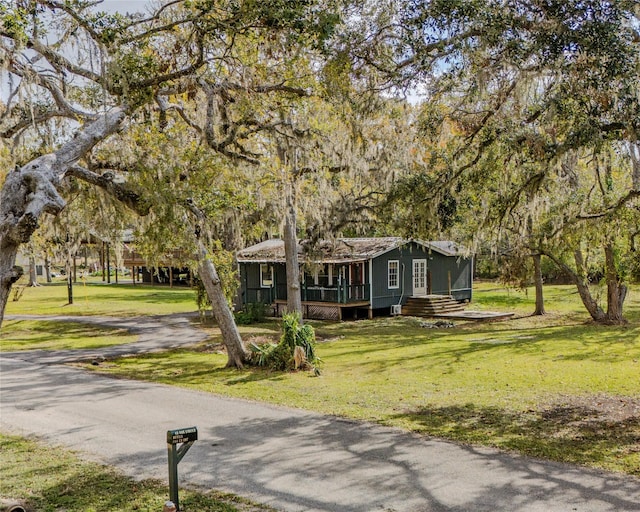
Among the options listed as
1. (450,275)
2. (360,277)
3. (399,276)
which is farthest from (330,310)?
(450,275)

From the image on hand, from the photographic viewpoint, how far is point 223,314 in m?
15.2

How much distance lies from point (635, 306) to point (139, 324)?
79.7ft

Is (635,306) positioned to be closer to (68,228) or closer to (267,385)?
(267,385)

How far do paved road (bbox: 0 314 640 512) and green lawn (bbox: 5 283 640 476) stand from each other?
2.54ft

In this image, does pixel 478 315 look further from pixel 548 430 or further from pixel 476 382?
pixel 548 430

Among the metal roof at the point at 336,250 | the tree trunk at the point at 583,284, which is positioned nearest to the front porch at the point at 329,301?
the metal roof at the point at 336,250

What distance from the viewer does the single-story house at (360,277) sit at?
27.6 m

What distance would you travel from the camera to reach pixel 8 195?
5754 millimetres

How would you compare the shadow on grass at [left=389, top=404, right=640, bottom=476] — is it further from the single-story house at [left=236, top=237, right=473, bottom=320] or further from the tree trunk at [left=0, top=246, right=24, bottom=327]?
the single-story house at [left=236, top=237, right=473, bottom=320]

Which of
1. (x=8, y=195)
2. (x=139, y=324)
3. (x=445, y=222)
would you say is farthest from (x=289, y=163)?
(x=139, y=324)

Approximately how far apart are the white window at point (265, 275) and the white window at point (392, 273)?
6.12 meters

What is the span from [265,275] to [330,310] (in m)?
4.93

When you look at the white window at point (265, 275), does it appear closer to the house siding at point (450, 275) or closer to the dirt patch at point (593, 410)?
the house siding at point (450, 275)

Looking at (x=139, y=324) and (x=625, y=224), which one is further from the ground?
(x=625, y=224)
